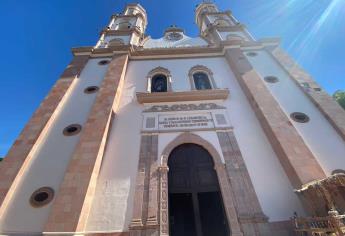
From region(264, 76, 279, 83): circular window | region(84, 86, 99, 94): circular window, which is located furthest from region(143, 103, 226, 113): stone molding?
region(264, 76, 279, 83): circular window

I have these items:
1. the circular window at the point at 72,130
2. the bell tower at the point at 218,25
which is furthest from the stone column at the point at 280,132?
the circular window at the point at 72,130

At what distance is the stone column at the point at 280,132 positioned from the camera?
6773 mm

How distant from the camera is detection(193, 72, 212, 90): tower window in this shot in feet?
36.9

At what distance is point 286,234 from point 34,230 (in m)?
6.98

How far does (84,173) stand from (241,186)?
4999 mm

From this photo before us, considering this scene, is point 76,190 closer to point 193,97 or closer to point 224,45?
point 193,97

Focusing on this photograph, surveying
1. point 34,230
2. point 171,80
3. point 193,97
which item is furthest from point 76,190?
point 171,80

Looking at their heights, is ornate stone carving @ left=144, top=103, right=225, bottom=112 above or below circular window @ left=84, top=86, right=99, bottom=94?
below

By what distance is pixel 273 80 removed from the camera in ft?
35.7

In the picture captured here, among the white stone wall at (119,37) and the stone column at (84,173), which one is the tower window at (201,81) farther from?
the white stone wall at (119,37)

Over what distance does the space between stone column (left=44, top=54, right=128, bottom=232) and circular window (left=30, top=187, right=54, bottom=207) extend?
0.58m

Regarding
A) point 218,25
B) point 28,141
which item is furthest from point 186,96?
point 218,25

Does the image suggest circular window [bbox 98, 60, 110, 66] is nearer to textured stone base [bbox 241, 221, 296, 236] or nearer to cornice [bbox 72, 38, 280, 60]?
cornice [bbox 72, 38, 280, 60]

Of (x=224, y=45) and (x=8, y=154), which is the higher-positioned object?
(x=224, y=45)
